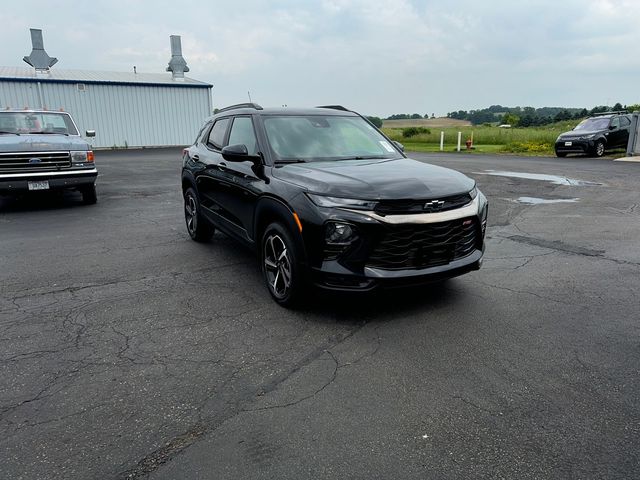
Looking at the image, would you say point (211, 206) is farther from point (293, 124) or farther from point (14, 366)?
point (14, 366)

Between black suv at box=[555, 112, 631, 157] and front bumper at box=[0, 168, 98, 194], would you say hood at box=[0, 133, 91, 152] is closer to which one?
front bumper at box=[0, 168, 98, 194]

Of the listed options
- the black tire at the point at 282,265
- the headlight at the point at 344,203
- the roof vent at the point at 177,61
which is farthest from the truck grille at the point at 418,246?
the roof vent at the point at 177,61

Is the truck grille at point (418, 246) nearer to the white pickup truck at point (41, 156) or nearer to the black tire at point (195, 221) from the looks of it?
the black tire at point (195, 221)

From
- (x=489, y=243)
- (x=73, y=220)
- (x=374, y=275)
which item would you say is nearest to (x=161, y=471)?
(x=374, y=275)

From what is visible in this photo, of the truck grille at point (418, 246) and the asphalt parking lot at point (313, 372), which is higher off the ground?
the truck grille at point (418, 246)

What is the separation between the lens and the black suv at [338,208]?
3980 mm

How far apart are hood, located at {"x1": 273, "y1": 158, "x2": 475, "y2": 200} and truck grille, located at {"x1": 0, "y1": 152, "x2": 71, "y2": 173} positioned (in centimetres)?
699

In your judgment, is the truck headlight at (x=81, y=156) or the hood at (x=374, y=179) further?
the truck headlight at (x=81, y=156)

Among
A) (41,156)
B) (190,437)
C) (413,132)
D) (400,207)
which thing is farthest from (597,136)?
(413,132)

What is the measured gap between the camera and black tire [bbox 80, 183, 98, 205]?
34.4ft

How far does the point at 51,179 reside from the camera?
31.7ft

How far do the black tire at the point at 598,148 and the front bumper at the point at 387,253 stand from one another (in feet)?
63.0

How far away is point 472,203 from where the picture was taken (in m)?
4.44

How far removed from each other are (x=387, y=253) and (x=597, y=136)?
19.9m
